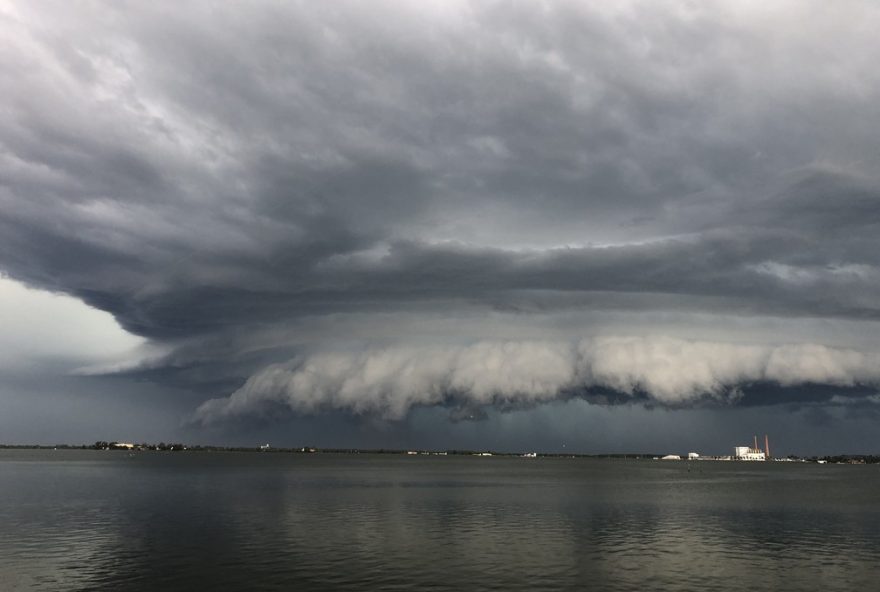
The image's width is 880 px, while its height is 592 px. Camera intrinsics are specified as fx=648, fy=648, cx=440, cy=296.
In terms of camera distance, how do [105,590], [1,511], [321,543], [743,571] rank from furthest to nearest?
[1,511] → [321,543] → [743,571] → [105,590]

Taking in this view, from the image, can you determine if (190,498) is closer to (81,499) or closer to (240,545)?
(81,499)

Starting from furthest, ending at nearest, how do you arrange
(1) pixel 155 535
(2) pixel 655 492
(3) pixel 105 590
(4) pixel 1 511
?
(2) pixel 655 492
(4) pixel 1 511
(1) pixel 155 535
(3) pixel 105 590

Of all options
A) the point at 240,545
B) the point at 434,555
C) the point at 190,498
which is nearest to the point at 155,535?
the point at 240,545

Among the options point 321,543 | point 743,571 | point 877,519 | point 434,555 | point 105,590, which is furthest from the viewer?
point 877,519

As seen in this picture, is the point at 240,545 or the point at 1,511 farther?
the point at 1,511

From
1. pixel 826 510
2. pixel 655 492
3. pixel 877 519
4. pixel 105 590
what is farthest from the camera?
pixel 655 492

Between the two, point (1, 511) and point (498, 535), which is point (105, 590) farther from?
point (1, 511)

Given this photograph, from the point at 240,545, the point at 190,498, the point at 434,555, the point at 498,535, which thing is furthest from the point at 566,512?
the point at 190,498

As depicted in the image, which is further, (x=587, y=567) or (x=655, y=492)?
(x=655, y=492)

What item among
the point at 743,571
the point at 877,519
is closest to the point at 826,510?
the point at 877,519
